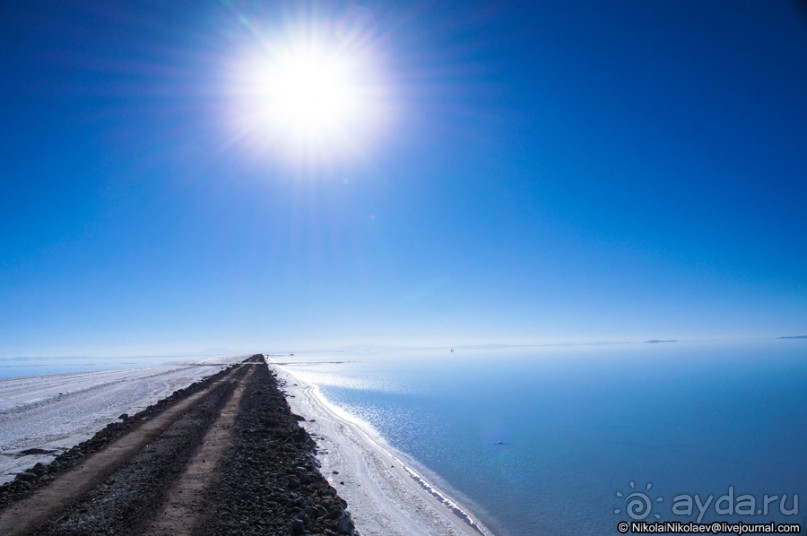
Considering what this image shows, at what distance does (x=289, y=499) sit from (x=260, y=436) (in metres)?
8.63

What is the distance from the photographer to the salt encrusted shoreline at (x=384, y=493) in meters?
11.6

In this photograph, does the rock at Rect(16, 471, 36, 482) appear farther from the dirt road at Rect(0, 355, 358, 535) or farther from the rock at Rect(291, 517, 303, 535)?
the rock at Rect(291, 517, 303, 535)

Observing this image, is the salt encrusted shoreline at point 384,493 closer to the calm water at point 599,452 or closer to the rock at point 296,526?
the calm water at point 599,452

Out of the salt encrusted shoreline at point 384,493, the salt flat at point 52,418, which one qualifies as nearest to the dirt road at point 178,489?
the salt encrusted shoreline at point 384,493

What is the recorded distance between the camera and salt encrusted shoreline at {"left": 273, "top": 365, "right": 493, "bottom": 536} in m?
11.6

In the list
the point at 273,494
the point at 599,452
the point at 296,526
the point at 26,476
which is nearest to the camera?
the point at 296,526

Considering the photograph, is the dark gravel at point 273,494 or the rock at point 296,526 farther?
the dark gravel at point 273,494

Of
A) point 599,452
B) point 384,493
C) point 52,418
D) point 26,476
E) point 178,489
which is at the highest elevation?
point 178,489

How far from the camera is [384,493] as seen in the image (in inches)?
555

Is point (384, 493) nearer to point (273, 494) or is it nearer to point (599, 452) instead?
point (273, 494)

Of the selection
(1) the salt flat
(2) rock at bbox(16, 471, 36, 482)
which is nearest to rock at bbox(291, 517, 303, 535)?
(2) rock at bbox(16, 471, 36, 482)

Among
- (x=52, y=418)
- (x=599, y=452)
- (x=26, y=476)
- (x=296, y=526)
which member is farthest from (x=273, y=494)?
(x=52, y=418)

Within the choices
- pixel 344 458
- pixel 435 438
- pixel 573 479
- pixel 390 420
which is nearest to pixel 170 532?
pixel 344 458

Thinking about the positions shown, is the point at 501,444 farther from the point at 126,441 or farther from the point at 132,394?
the point at 132,394
